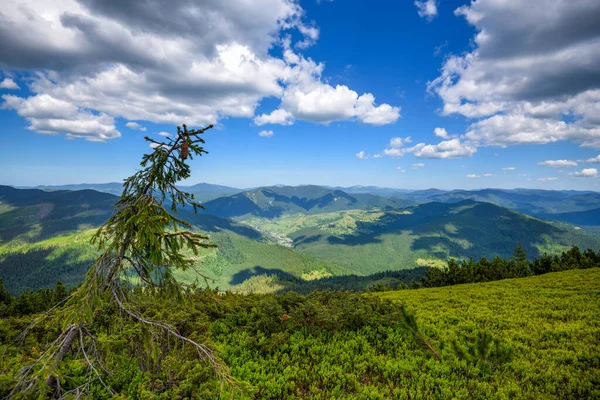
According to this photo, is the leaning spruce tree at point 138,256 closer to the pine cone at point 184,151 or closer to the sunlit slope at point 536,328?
the pine cone at point 184,151

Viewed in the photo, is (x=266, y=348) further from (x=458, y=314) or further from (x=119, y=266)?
(x=458, y=314)

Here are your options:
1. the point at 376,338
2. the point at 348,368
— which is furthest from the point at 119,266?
the point at 376,338

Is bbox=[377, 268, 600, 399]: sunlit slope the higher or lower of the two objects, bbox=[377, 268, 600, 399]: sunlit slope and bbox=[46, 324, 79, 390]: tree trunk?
the lower

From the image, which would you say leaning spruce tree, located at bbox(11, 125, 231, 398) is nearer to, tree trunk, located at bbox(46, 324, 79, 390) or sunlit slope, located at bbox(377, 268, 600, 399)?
tree trunk, located at bbox(46, 324, 79, 390)

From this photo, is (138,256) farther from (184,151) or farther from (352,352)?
(352,352)

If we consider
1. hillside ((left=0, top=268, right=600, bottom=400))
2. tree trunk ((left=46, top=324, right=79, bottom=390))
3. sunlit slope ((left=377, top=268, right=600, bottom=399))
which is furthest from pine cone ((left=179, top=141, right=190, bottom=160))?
sunlit slope ((left=377, top=268, right=600, bottom=399))

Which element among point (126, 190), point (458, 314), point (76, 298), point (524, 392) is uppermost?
point (126, 190)

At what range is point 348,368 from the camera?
11.0 meters

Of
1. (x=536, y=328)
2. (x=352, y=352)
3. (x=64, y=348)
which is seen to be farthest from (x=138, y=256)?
Answer: (x=536, y=328)

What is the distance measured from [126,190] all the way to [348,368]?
10433mm

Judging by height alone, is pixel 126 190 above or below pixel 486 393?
above

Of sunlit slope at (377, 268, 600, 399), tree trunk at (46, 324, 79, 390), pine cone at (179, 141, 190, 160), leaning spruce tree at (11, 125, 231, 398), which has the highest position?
pine cone at (179, 141, 190, 160)

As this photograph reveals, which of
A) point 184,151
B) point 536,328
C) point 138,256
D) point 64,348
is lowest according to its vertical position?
point 536,328

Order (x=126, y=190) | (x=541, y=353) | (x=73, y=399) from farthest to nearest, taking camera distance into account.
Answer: (x=541, y=353), (x=126, y=190), (x=73, y=399)
